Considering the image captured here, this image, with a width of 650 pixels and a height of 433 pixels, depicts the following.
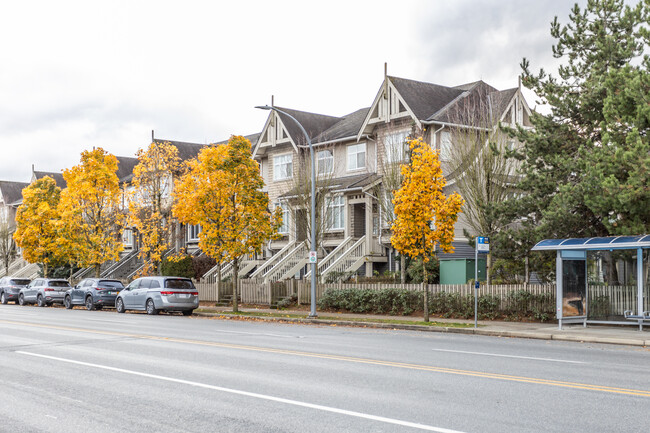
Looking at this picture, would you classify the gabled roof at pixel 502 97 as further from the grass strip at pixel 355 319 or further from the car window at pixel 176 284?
the car window at pixel 176 284

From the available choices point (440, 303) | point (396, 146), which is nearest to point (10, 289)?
point (396, 146)

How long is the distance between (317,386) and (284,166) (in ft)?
110

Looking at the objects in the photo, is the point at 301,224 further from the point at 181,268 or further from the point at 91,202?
the point at 91,202

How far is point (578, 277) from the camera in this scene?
21922 millimetres

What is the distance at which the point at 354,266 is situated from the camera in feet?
115

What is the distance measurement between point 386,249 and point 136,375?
1012 inches

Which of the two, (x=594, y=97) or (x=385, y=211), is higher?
(x=594, y=97)

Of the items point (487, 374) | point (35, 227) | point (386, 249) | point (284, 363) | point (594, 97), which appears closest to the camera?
point (487, 374)

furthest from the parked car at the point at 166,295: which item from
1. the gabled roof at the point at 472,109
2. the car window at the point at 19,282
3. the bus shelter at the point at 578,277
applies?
the car window at the point at 19,282

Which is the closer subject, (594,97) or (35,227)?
(594,97)

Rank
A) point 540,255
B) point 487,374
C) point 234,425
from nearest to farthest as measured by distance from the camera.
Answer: point 234,425 → point 487,374 → point 540,255

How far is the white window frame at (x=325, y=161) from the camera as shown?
131 feet

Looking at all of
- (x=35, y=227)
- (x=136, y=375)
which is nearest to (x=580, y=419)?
(x=136, y=375)

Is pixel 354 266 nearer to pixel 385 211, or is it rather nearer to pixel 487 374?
pixel 385 211
